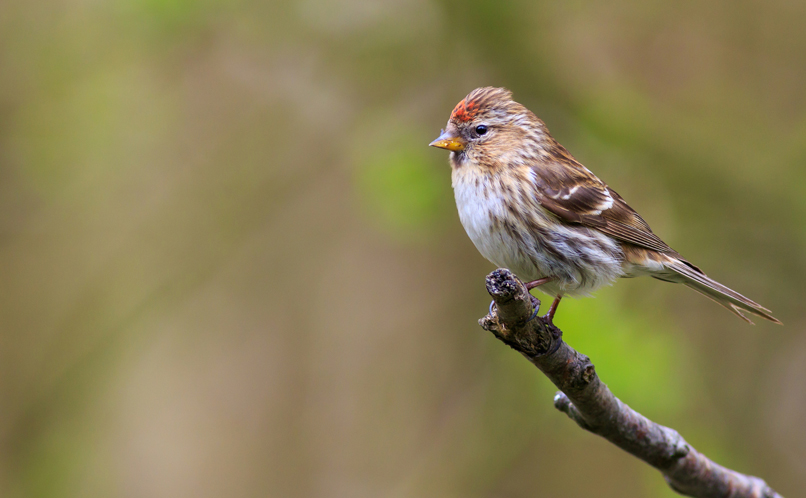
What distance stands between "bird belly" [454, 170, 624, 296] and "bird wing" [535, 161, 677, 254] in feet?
0.23

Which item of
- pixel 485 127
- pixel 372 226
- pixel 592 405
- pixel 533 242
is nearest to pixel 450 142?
pixel 485 127

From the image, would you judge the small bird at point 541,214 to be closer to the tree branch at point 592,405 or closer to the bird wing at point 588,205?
the bird wing at point 588,205

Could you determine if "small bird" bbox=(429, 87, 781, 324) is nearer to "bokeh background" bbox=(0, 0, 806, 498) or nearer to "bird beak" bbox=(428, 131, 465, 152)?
A: "bird beak" bbox=(428, 131, 465, 152)

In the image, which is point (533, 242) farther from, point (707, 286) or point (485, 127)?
point (707, 286)

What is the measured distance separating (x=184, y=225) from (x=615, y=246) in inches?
130

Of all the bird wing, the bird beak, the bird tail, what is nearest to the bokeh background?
the bird tail

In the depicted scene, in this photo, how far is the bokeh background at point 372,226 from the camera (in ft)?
15.7

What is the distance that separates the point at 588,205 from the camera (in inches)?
151

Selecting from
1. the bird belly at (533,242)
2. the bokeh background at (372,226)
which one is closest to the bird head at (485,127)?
the bird belly at (533,242)

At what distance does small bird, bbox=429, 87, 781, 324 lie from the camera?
11.7ft

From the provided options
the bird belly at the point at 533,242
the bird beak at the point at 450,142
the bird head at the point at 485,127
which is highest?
the bird head at the point at 485,127

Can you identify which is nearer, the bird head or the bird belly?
the bird belly

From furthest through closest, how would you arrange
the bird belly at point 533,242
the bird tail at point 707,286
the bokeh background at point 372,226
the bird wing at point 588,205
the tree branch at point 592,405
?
the bokeh background at point 372,226, the bird tail at point 707,286, the bird wing at point 588,205, the bird belly at point 533,242, the tree branch at point 592,405

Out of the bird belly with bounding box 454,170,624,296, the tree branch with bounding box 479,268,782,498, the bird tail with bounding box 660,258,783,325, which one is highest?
the bird tail with bounding box 660,258,783,325
